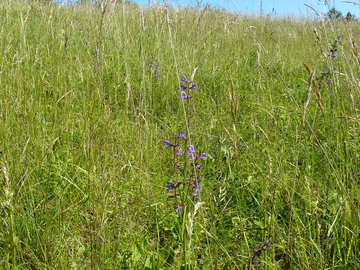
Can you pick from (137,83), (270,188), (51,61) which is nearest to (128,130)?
(137,83)

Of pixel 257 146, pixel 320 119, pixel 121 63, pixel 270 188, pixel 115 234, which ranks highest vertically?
pixel 121 63

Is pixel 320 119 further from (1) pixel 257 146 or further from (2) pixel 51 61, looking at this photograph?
(2) pixel 51 61

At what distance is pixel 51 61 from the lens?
2.80 meters

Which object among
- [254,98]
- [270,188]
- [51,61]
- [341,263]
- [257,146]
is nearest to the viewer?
A: [341,263]

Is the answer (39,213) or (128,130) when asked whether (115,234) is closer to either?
(39,213)

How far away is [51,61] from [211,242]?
7.64 ft

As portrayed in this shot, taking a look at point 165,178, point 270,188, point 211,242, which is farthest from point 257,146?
point 211,242

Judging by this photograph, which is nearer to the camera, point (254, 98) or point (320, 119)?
point (320, 119)

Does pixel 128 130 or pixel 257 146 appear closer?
pixel 257 146

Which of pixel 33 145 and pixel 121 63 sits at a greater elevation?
pixel 121 63

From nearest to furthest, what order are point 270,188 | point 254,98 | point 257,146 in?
1. point 270,188
2. point 257,146
3. point 254,98

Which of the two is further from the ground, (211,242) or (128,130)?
(128,130)

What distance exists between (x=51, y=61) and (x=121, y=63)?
0.66m

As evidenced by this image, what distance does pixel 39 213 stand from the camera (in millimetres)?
1279
